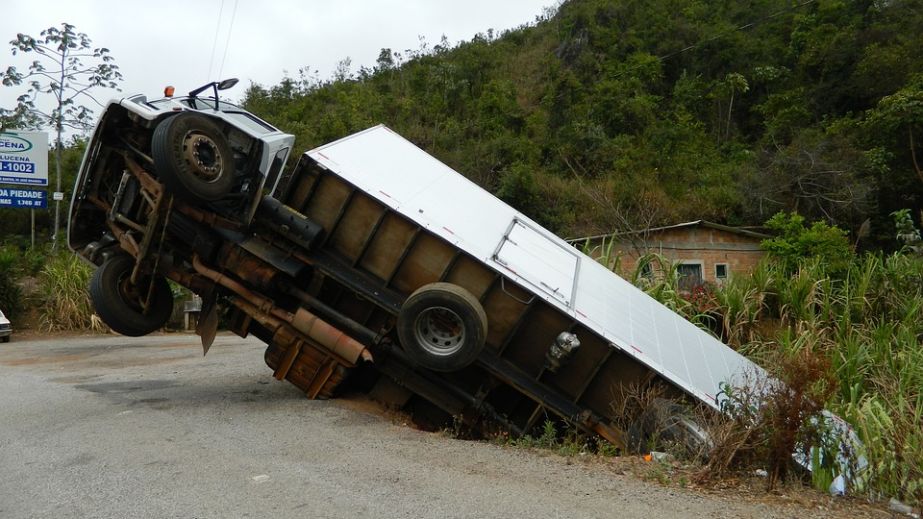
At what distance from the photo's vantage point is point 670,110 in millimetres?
36469

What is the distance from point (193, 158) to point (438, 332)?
2.91m

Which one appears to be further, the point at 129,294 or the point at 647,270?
the point at 647,270

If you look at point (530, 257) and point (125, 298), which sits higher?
point (530, 257)

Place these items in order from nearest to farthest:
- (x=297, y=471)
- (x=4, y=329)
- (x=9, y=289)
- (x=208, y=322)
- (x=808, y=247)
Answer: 1. (x=297, y=471)
2. (x=208, y=322)
3. (x=4, y=329)
4. (x=808, y=247)
5. (x=9, y=289)

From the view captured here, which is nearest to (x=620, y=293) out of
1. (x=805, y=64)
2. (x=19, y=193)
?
(x=19, y=193)

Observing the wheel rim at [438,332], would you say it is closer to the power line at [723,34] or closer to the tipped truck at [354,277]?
the tipped truck at [354,277]

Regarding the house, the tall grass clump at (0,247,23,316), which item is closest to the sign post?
the tall grass clump at (0,247,23,316)

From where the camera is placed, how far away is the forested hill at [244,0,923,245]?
80.5 feet

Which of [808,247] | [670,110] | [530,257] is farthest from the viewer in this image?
[670,110]

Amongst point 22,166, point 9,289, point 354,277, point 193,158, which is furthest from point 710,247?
point 22,166

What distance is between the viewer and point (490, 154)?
102 feet

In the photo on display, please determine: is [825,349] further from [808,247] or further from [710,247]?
[710,247]

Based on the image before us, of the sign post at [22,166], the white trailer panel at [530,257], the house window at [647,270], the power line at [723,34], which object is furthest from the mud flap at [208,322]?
the power line at [723,34]

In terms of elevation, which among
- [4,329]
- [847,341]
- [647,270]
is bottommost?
[4,329]
